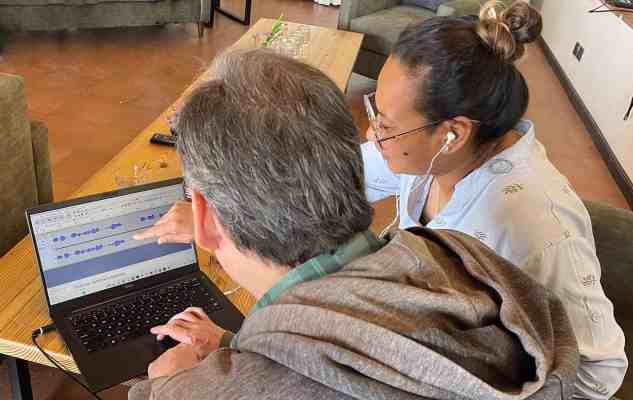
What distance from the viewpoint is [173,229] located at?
1122 mm

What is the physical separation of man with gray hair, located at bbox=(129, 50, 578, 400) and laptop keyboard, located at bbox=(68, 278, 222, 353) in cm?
33

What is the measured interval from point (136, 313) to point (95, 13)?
10.8ft

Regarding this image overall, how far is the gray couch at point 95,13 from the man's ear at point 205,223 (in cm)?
349

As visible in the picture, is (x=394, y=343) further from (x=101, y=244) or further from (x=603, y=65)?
(x=603, y=65)

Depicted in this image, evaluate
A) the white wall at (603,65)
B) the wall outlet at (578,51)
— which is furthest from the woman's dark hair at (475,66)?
the wall outlet at (578,51)

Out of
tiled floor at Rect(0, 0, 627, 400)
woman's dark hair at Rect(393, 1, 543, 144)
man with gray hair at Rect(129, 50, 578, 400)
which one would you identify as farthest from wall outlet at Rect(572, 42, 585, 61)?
man with gray hair at Rect(129, 50, 578, 400)

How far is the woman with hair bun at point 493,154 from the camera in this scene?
989mm

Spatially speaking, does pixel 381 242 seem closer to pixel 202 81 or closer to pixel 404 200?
pixel 202 81

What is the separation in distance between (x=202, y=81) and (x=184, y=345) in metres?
0.46

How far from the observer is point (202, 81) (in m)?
0.75

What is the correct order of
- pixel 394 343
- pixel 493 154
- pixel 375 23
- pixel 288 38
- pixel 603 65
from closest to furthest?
1. pixel 394 343
2. pixel 493 154
3. pixel 288 38
4. pixel 375 23
5. pixel 603 65

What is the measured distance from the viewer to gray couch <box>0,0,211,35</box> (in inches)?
145

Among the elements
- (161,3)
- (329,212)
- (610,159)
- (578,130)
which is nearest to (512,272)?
(329,212)

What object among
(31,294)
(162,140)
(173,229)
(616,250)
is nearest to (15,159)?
(162,140)
